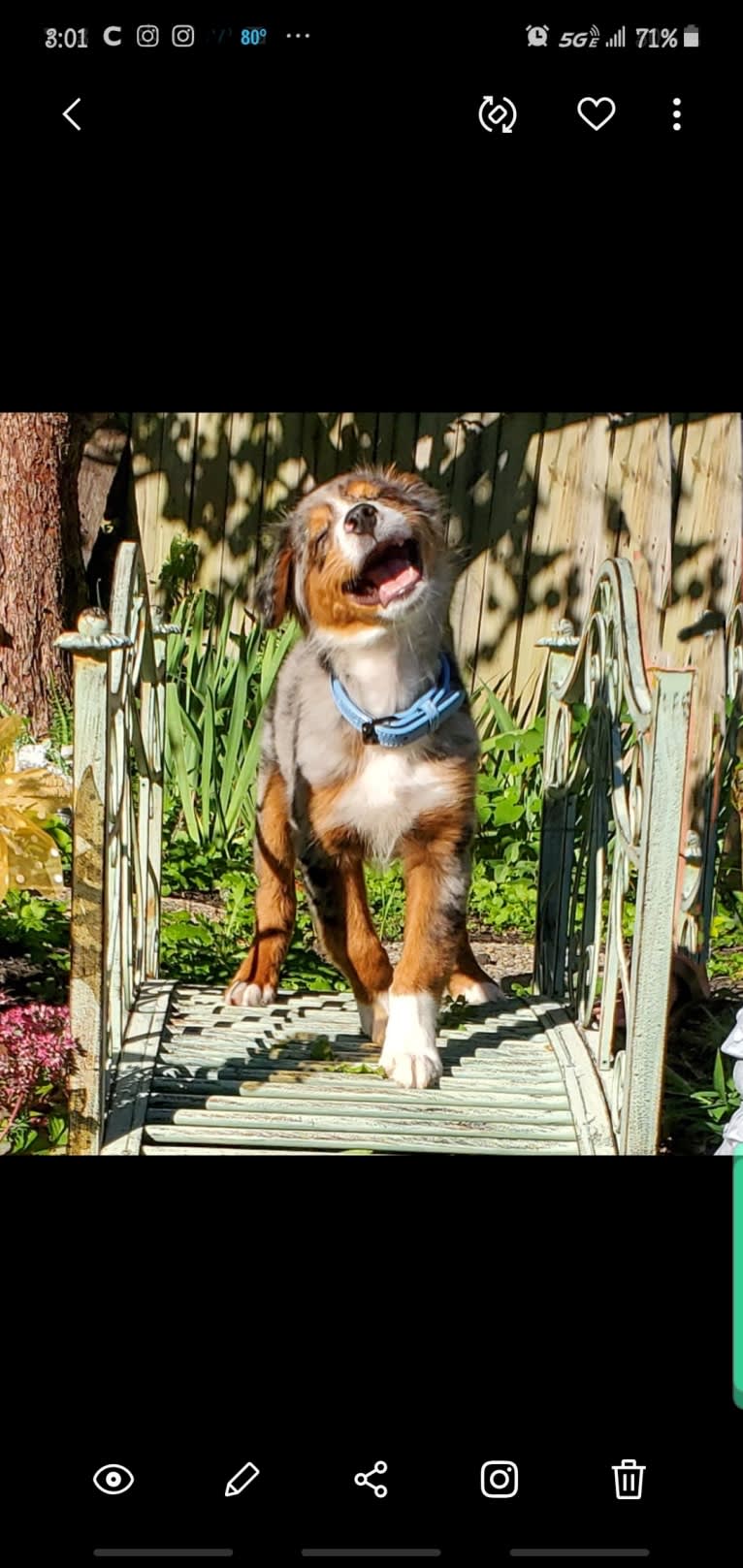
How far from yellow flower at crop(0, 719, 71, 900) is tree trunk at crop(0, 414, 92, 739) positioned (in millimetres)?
587

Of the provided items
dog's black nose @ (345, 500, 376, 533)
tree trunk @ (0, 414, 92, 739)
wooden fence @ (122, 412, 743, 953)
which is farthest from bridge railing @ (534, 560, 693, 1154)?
tree trunk @ (0, 414, 92, 739)

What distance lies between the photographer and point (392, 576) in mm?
2215

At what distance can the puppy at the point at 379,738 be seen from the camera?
2.20 m

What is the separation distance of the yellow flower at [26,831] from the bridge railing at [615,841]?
30.4 inches

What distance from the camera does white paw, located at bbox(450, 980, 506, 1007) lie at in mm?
2496

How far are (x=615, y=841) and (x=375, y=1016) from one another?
1.52 ft

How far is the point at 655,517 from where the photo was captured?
8.60ft

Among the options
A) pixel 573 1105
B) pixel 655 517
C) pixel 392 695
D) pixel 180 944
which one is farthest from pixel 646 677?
pixel 180 944

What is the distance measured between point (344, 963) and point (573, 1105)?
449 millimetres

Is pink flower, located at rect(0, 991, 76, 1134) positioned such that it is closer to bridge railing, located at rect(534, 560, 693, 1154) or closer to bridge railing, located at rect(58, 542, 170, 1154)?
bridge railing, located at rect(58, 542, 170, 1154)
